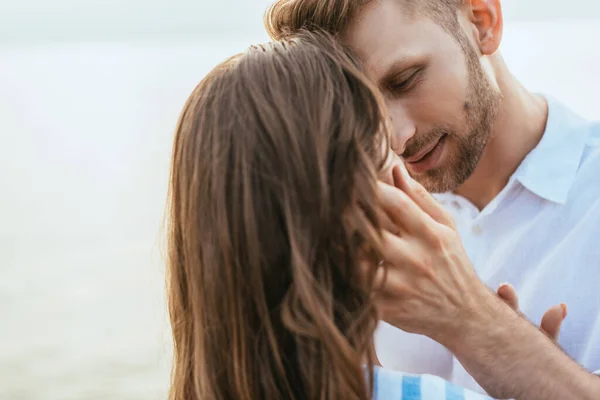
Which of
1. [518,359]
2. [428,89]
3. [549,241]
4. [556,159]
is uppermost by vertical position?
[428,89]

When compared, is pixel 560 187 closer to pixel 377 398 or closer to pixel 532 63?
pixel 377 398

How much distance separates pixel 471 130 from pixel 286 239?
1.08 metres

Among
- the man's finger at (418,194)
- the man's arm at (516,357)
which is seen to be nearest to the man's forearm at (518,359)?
the man's arm at (516,357)

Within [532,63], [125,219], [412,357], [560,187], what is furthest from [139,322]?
[532,63]

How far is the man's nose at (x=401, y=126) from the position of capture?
2.20m

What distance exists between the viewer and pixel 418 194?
61.4 inches

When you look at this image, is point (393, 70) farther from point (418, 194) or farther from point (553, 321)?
point (553, 321)

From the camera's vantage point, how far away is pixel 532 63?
9852 millimetres

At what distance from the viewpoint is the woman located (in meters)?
1.35

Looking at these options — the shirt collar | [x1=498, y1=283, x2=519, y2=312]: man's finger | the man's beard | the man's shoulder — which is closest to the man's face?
the man's beard

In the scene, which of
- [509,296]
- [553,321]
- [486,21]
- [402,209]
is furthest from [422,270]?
[486,21]

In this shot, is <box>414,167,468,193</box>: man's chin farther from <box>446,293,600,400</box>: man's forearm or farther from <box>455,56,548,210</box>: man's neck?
<box>446,293,600,400</box>: man's forearm

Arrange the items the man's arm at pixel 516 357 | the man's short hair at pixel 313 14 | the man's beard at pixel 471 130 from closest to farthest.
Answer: the man's arm at pixel 516 357 → the man's short hair at pixel 313 14 → the man's beard at pixel 471 130

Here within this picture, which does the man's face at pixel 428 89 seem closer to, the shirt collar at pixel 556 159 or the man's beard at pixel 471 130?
the man's beard at pixel 471 130
